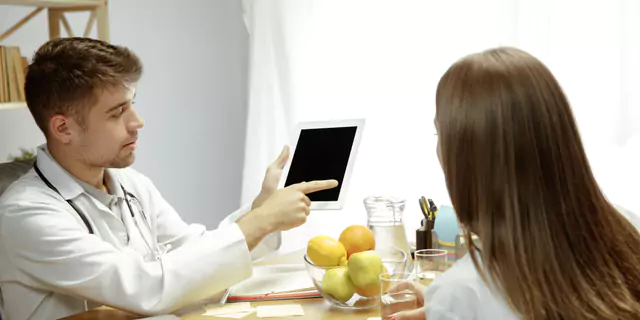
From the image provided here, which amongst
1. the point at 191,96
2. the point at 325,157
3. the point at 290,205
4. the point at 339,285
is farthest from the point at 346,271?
the point at 191,96

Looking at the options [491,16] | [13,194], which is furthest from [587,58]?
[13,194]

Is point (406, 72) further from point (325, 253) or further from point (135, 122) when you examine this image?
point (325, 253)

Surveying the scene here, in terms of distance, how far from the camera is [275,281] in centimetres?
164

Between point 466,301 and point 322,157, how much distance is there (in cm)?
77

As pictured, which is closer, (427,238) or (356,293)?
(356,293)

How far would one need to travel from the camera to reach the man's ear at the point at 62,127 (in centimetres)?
165

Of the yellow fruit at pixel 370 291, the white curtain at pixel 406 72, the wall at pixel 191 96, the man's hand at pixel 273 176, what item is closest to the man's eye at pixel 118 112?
the man's hand at pixel 273 176

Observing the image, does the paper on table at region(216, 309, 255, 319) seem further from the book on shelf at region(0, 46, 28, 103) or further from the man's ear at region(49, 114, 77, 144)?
the book on shelf at region(0, 46, 28, 103)

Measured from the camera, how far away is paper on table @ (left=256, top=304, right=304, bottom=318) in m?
1.37

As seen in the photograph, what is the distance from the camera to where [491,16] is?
7.95 feet

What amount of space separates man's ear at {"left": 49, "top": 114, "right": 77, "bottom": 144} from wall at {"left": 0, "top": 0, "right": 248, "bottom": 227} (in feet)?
4.77

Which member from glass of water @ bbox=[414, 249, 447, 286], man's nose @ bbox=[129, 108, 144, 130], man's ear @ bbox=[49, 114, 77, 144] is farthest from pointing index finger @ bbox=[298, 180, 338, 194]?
man's ear @ bbox=[49, 114, 77, 144]

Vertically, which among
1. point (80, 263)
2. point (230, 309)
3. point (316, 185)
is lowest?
point (230, 309)

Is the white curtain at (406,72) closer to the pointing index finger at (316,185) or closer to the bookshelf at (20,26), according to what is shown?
the bookshelf at (20,26)
